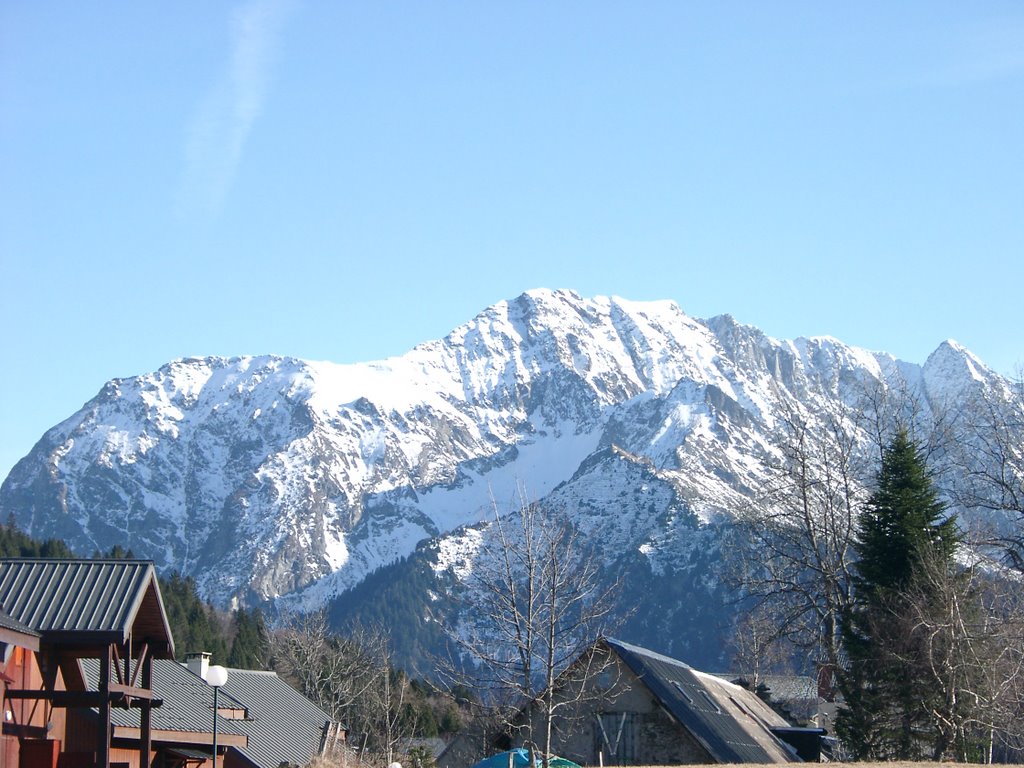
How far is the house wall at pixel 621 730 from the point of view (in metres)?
51.9

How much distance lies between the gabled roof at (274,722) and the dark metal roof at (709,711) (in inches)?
556

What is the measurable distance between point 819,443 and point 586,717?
15.2m

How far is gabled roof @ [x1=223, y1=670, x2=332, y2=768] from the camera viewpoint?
5769 cm

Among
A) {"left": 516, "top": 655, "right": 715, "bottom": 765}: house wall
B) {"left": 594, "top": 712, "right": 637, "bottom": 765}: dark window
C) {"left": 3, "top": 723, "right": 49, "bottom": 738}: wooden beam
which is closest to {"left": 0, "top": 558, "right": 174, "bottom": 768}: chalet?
{"left": 3, "top": 723, "right": 49, "bottom": 738}: wooden beam

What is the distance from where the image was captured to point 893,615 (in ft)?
166

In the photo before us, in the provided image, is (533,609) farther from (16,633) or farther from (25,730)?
(16,633)

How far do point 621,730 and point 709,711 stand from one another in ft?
17.0

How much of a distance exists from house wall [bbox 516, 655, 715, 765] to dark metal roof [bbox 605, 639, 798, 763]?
1.82ft

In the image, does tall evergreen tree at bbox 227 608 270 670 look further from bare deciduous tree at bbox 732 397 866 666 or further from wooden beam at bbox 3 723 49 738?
wooden beam at bbox 3 723 49 738

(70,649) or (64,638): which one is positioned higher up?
(64,638)

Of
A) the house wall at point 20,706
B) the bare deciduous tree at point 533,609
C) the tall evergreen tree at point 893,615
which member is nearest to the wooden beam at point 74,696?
the house wall at point 20,706

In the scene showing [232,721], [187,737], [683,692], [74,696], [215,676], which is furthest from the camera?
[232,721]

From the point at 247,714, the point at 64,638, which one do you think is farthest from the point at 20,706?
the point at 247,714

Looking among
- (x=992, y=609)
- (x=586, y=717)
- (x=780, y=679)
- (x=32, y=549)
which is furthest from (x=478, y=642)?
(x=32, y=549)
